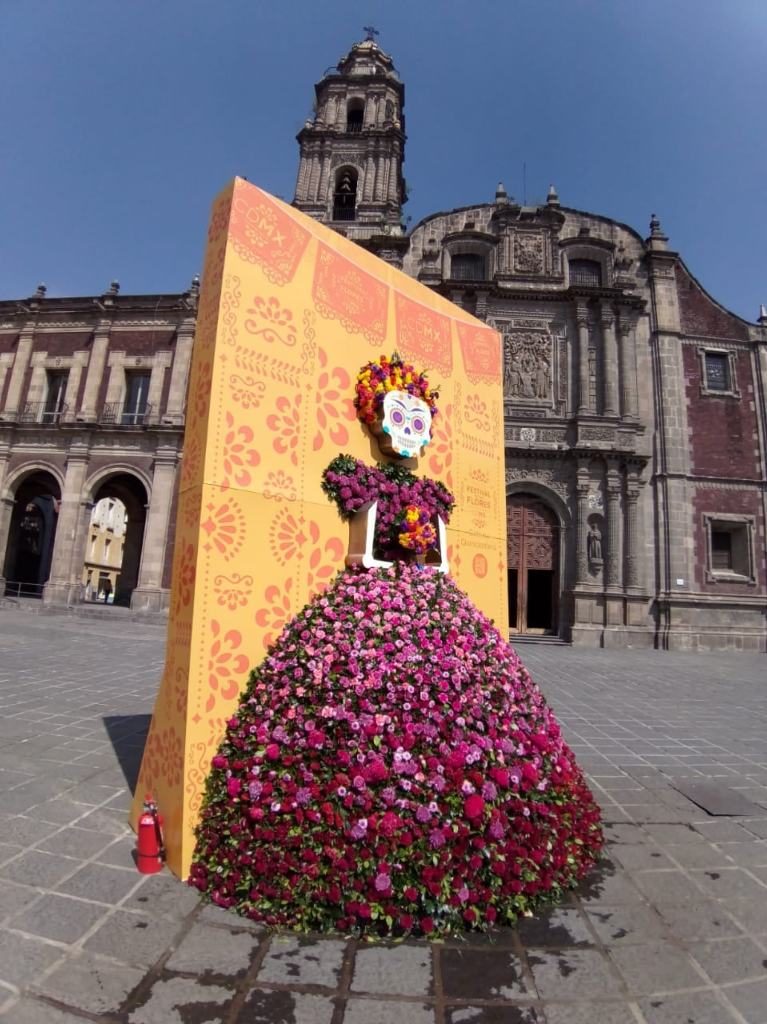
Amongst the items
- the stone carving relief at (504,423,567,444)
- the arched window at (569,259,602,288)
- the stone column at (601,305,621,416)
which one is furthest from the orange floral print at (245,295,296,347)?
the arched window at (569,259,602,288)

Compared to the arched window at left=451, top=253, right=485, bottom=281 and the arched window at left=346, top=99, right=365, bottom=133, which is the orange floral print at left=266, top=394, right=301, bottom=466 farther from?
the arched window at left=346, top=99, right=365, bottom=133

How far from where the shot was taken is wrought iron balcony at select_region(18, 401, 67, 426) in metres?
21.8

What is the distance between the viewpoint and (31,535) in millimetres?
29578

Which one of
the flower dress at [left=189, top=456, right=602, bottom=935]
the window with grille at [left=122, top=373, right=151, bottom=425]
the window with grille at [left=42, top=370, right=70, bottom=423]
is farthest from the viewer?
the window with grille at [left=42, top=370, right=70, bottom=423]

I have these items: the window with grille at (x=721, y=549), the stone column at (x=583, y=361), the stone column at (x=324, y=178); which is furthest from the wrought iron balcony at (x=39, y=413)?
the window with grille at (x=721, y=549)

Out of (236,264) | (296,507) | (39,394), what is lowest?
(296,507)

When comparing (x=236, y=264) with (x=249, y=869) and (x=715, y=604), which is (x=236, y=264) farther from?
(x=715, y=604)

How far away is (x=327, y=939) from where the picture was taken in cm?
228

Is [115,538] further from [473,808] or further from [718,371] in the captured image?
[473,808]

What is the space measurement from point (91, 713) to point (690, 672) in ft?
38.3

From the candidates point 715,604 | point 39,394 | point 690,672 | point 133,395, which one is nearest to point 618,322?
point 715,604

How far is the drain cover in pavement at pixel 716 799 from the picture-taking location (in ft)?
13.3

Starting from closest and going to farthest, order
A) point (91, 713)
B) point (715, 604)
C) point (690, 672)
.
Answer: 1. point (91, 713)
2. point (690, 672)
3. point (715, 604)

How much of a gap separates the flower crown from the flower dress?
4.18 feet
